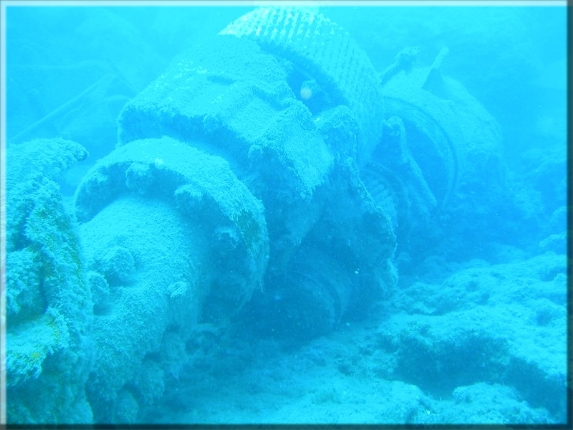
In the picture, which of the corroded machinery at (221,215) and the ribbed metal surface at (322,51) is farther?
the ribbed metal surface at (322,51)

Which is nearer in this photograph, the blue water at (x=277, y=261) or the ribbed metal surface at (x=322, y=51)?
the blue water at (x=277, y=261)

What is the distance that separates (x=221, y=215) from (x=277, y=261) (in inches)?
33.6

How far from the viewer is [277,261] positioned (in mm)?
3619

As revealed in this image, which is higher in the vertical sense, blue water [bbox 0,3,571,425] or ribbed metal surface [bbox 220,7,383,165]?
ribbed metal surface [bbox 220,7,383,165]

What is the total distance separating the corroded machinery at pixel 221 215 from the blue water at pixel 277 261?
0.04 ft

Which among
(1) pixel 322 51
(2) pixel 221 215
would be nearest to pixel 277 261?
(2) pixel 221 215

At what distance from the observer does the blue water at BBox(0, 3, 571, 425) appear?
187cm

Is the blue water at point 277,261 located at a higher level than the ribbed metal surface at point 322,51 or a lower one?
lower

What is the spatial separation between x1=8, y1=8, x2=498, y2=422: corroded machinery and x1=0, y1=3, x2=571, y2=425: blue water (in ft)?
0.04

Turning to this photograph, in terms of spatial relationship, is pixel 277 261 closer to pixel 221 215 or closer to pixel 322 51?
pixel 221 215

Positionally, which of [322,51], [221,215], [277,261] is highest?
[322,51]

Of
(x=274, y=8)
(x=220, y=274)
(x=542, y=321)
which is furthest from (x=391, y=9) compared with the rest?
(x=220, y=274)

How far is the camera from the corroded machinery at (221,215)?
6.08 ft

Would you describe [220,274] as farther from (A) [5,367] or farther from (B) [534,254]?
(B) [534,254]
